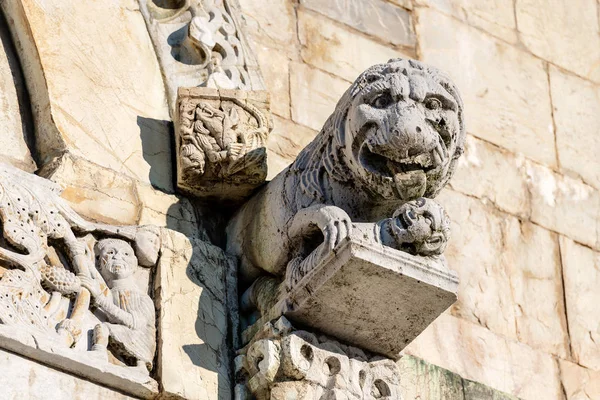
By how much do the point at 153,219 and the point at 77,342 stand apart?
2.10ft

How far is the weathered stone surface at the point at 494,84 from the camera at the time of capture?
704 centimetres

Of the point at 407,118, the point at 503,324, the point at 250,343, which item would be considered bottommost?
the point at 503,324

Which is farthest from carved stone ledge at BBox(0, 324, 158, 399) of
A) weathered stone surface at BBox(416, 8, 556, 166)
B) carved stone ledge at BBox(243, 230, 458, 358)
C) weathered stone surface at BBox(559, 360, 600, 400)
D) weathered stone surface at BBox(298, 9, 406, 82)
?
weathered stone surface at BBox(416, 8, 556, 166)

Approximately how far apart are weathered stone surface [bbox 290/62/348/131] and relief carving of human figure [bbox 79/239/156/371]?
115cm

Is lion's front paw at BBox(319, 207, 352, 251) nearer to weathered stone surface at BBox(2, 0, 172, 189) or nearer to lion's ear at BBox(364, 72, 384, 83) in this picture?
lion's ear at BBox(364, 72, 384, 83)

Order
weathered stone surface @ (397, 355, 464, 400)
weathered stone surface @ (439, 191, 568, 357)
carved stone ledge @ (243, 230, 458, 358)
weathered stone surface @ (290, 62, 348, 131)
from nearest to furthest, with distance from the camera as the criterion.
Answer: carved stone ledge @ (243, 230, 458, 358)
weathered stone surface @ (397, 355, 464, 400)
weathered stone surface @ (290, 62, 348, 131)
weathered stone surface @ (439, 191, 568, 357)

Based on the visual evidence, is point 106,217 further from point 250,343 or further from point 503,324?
point 503,324

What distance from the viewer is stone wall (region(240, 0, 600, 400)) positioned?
645 cm

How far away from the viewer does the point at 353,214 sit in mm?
5508

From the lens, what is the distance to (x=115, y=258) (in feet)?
17.8

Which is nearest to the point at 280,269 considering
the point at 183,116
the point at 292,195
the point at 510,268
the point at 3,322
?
→ the point at 292,195

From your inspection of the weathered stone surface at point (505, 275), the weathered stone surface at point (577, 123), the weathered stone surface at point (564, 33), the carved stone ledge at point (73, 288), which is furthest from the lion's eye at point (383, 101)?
the weathered stone surface at point (564, 33)

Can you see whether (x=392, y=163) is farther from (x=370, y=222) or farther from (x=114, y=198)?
(x=114, y=198)

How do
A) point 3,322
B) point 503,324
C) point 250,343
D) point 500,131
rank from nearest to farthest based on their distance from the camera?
point 3,322, point 250,343, point 503,324, point 500,131
